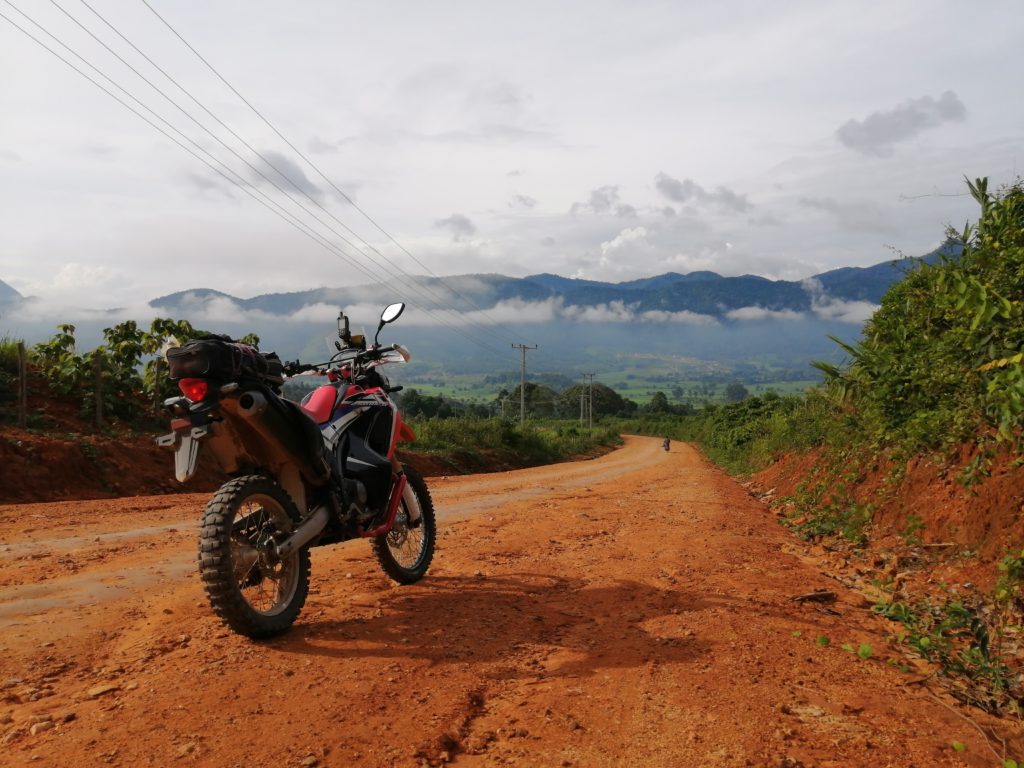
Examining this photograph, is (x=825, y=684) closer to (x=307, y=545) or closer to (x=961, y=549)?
(x=307, y=545)

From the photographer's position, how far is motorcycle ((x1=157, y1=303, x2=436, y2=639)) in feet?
12.2

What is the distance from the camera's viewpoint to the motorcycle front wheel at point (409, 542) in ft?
16.8

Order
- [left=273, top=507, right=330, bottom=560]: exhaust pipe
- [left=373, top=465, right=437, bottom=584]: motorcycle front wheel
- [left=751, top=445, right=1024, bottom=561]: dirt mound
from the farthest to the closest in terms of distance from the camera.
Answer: [left=751, top=445, right=1024, bottom=561]: dirt mound < [left=373, top=465, right=437, bottom=584]: motorcycle front wheel < [left=273, top=507, right=330, bottom=560]: exhaust pipe

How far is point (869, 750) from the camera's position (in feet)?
9.32

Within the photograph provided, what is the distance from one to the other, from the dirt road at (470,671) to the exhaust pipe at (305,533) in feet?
1.61

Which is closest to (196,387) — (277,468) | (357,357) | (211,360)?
(211,360)

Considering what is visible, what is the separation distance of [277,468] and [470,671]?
5.81 ft

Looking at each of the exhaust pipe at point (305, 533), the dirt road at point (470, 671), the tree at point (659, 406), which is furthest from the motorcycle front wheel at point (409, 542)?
the tree at point (659, 406)

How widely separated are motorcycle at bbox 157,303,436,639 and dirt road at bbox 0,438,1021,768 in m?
0.31

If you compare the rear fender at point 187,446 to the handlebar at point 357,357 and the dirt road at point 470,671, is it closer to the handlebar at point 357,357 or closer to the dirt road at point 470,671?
the dirt road at point 470,671

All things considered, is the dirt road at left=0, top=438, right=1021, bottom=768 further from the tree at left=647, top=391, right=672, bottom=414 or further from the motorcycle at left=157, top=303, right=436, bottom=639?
the tree at left=647, top=391, right=672, bottom=414

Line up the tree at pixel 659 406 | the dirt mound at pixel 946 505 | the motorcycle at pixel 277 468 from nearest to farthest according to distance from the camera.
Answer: the motorcycle at pixel 277 468 < the dirt mound at pixel 946 505 < the tree at pixel 659 406

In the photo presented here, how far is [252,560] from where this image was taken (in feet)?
13.0

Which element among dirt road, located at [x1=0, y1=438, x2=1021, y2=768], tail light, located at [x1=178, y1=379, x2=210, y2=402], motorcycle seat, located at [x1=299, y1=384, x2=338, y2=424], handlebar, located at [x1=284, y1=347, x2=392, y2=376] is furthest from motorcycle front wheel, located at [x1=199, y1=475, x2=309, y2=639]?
handlebar, located at [x1=284, y1=347, x2=392, y2=376]
